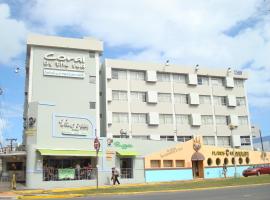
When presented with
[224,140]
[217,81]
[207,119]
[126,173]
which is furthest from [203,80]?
[126,173]

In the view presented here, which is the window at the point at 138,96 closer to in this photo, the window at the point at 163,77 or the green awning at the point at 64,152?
the window at the point at 163,77

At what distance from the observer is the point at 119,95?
59.4 meters

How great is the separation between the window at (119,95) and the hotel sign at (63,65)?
619 centimetres

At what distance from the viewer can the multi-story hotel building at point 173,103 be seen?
5903 cm

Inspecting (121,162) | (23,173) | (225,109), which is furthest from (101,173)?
(225,109)

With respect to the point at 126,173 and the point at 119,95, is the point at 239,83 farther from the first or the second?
the point at 126,173

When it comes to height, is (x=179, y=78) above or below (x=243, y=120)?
above

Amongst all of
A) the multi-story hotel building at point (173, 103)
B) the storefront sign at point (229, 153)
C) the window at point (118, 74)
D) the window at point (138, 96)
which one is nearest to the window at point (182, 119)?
the multi-story hotel building at point (173, 103)

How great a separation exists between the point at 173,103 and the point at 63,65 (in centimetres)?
1823

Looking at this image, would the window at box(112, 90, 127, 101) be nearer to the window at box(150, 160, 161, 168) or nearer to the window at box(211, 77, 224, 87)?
the window at box(211, 77, 224, 87)

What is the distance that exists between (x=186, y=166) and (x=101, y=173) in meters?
10.8

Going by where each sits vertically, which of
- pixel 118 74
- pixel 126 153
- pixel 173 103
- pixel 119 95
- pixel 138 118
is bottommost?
pixel 126 153

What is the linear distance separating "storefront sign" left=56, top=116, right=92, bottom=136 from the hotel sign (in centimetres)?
1744

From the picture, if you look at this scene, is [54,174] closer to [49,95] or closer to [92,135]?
[92,135]
